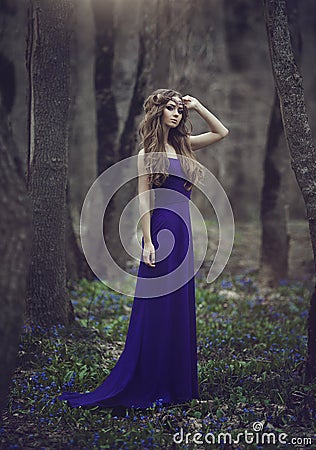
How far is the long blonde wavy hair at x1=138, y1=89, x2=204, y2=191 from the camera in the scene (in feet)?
14.5

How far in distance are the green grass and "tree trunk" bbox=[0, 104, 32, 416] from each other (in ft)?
2.62

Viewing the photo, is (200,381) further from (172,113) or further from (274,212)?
(274,212)

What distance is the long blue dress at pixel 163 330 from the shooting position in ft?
14.6

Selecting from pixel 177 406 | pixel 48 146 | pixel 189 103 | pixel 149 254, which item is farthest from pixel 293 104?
pixel 177 406

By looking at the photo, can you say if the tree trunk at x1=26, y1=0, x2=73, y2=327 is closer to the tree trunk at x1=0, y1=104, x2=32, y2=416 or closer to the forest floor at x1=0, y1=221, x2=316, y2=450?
the forest floor at x1=0, y1=221, x2=316, y2=450

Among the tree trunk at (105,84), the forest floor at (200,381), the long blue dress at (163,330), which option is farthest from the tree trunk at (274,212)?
the long blue dress at (163,330)

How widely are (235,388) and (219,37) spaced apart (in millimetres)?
11527

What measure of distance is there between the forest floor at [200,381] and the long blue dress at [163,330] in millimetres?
147

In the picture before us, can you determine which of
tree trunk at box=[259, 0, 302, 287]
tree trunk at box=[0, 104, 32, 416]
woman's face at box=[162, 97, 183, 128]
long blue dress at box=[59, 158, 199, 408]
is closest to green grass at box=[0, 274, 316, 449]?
long blue dress at box=[59, 158, 199, 408]

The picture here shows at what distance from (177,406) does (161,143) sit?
2.00 m

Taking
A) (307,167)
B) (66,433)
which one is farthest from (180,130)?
(66,433)

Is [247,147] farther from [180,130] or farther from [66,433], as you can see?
[66,433]

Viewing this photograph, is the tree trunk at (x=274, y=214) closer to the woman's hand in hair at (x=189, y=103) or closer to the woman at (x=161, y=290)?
the woman's hand in hair at (x=189, y=103)

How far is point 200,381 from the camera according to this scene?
4945 mm
